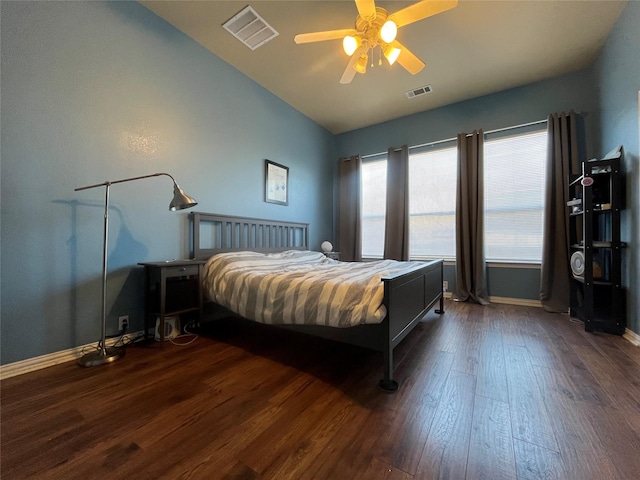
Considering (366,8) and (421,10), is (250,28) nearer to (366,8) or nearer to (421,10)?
(366,8)

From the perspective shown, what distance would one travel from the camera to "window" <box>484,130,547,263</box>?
3.19 meters

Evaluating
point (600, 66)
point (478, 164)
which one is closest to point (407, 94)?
point (478, 164)

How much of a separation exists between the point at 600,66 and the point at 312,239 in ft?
13.3

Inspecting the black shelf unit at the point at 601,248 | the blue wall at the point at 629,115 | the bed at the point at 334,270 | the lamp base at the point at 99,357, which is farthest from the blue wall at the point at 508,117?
the lamp base at the point at 99,357

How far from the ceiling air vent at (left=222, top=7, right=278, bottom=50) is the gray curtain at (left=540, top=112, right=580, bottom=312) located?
3.46 metres

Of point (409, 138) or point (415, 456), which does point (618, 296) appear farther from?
point (409, 138)

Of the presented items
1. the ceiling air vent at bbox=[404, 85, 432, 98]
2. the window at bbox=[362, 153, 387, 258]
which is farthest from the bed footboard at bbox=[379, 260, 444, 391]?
the ceiling air vent at bbox=[404, 85, 432, 98]

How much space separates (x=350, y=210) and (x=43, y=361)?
397cm

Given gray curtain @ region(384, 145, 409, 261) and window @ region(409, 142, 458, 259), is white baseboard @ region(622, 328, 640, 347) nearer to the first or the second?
window @ region(409, 142, 458, 259)

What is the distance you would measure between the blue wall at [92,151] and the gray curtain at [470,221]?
10.3 feet

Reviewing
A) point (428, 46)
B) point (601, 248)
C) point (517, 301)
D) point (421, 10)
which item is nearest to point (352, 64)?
point (421, 10)

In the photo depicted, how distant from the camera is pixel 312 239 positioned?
4.34 m

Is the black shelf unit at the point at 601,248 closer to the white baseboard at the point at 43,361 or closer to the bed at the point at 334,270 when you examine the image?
the bed at the point at 334,270

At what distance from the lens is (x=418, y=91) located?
3.32m
